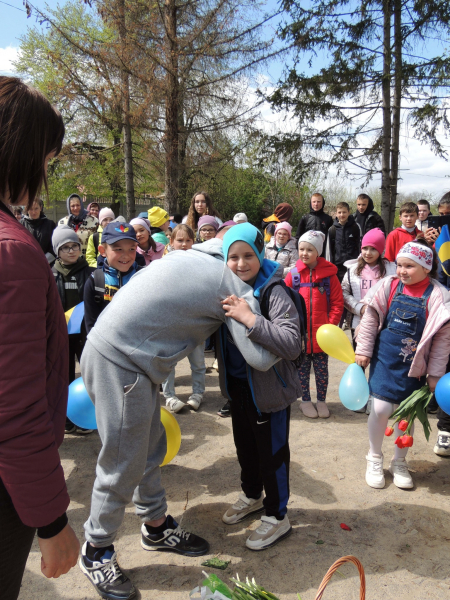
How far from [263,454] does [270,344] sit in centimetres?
82

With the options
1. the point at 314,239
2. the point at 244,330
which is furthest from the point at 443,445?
the point at 244,330

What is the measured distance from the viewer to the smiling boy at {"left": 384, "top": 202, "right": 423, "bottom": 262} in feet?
19.2

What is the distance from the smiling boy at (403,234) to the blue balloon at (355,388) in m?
3.07

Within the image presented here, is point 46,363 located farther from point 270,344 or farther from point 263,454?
point 263,454

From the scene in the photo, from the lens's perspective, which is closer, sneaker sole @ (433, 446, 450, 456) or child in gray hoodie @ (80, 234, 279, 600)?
child in gray hoodie @ (80, 234, 279, 600)

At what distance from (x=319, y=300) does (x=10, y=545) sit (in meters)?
3.63

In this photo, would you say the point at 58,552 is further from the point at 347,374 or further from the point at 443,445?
the point at 443,445

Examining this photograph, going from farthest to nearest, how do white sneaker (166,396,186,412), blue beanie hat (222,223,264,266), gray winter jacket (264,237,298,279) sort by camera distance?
1. gray winter jacket (264,237,298,279)
2. white sneaker (166,396,186,412)
3. blue beanie hat (222,223,264,266)

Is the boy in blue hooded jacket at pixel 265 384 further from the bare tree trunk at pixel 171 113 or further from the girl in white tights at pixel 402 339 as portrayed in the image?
the bare tree trunk at pixel 171 113

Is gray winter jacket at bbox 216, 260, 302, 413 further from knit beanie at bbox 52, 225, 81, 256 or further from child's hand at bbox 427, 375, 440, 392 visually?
knit beanie at bbox 52, 225, 81, 256

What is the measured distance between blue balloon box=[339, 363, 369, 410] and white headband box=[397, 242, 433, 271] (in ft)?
Result: 2.87

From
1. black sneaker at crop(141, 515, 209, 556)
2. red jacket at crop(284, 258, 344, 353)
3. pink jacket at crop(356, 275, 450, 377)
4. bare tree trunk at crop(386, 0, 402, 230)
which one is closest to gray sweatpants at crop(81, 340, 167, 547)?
black sneaker at crop(141, 515, 209, 556)

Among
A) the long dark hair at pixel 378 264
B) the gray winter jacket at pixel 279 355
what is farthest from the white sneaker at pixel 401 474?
the long dark hair at pixel 378 264

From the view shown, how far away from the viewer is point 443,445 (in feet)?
12.1
